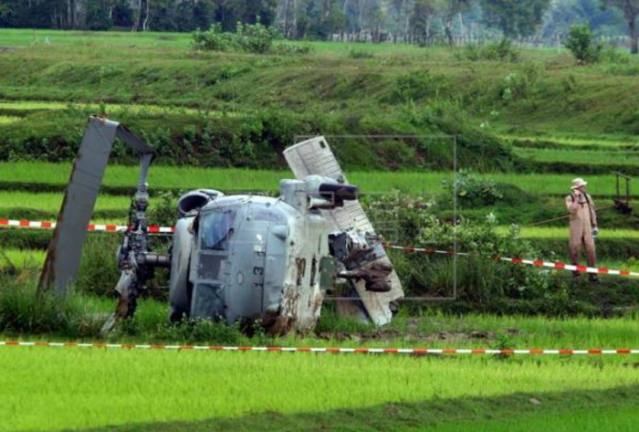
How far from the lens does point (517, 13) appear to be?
4518 inches

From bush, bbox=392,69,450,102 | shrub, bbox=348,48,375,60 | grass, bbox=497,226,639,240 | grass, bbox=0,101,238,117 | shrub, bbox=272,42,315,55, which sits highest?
shrub, bbox=272,42,315,55

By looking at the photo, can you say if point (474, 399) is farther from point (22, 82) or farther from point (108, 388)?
point (22, 82)

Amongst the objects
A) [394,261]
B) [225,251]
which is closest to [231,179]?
[394,261]

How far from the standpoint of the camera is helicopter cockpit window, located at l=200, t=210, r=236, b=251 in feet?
55.5

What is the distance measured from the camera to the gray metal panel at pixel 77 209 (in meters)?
17.1

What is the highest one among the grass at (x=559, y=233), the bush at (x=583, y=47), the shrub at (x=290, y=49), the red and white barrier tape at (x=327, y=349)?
the bush at (x=583, y=47)

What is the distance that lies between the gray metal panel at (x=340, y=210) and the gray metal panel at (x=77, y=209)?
10.6ft

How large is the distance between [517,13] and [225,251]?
328 ft

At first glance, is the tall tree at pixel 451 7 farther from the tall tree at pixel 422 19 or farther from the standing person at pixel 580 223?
the standing person at pixel 580 223

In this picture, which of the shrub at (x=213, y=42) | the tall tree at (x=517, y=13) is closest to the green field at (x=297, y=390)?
the shrub at (x=213, y=42)

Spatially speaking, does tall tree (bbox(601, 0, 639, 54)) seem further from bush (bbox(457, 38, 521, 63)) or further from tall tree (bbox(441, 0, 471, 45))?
bush (bbox(457, 38, 521, 63))

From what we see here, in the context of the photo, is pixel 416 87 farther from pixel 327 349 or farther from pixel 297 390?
pixel 297 390

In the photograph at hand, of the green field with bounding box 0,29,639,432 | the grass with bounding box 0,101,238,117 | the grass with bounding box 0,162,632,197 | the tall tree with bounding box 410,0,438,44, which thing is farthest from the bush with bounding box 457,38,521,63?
the tall tree with bounding box 410,0,438,44

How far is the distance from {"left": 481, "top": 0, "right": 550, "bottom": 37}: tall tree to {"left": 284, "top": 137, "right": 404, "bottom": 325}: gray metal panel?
95018mm
